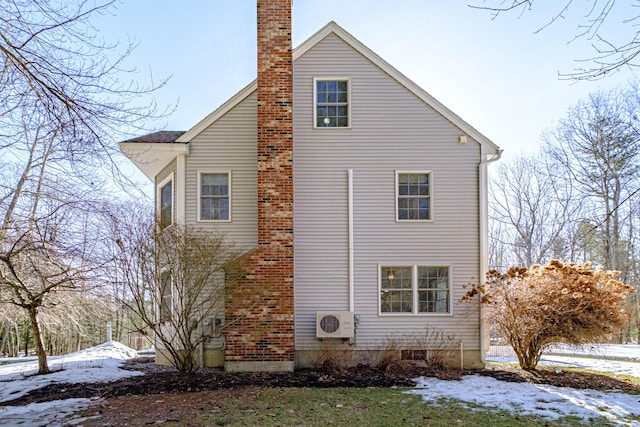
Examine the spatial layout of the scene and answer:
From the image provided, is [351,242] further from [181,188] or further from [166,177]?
[166,177]

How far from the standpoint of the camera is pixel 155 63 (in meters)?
6.96

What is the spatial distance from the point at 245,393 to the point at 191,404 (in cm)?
94

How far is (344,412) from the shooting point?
6574 millimetres

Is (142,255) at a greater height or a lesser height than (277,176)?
lesser

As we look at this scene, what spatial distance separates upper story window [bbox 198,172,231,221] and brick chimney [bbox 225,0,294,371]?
3.90 ft

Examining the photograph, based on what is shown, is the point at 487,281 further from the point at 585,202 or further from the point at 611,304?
the point at 585,202

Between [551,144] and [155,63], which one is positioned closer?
[155,63]

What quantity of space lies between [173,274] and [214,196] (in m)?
2.24

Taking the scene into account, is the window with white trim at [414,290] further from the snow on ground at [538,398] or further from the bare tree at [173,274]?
the bare tree at [173,274]

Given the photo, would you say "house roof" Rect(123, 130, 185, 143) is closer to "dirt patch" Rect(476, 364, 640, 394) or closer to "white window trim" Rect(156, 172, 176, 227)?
"white window trim" Rect(156, 172, 176, 227)

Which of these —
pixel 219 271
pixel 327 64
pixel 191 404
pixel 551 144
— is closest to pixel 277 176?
pixel 219 271

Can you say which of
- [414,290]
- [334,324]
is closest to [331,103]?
[414,290]

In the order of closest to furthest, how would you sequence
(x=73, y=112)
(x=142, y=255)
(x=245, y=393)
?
(x=73, y=112)
(x=245, y=393)
(x=142, y=255)

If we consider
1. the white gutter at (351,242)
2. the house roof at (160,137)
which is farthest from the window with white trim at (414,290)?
the house roof at (160,137)
